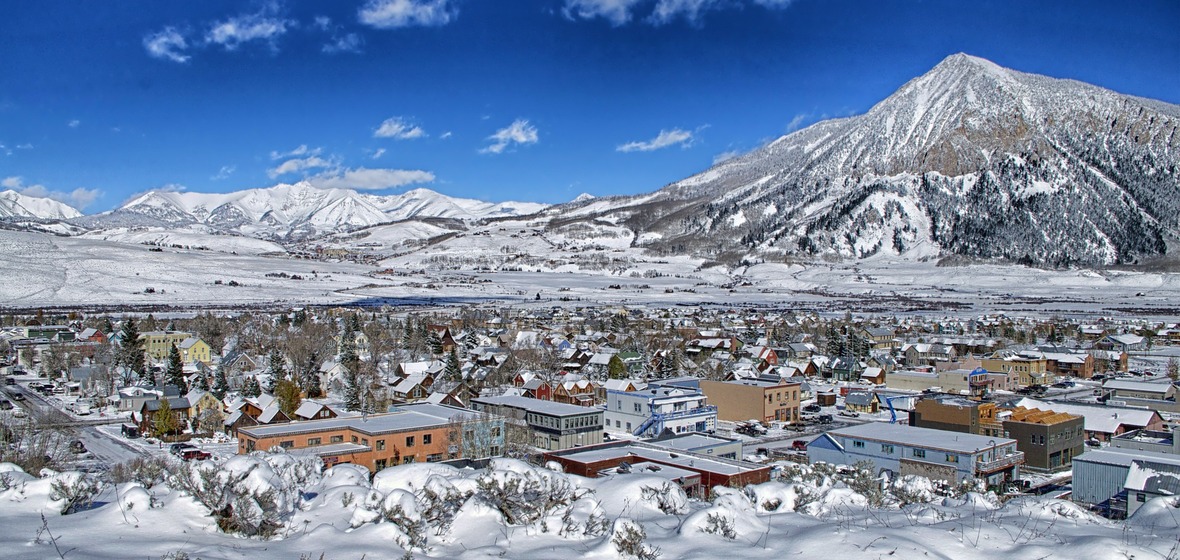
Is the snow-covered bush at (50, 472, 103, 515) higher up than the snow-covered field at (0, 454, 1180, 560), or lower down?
higher up

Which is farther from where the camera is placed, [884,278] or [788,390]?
[884,278]

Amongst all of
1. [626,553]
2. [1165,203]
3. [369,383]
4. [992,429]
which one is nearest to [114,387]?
[369,383]

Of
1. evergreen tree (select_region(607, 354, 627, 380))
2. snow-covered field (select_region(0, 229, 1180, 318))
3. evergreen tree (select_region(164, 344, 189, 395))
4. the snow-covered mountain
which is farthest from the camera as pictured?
the snow-covered mountain

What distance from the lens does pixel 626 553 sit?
4230mm

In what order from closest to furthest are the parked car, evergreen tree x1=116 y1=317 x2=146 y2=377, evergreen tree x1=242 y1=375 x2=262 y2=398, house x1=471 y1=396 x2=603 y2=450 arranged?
the parked car < house x1=471 y1=396 x2=603 y2=450 < evergreen tree x1=242 y1=375 x2=262 y2=398 < evergreen tree x1=116 y1=317 x2=146 y2=377

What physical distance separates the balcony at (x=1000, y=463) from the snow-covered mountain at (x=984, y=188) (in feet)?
372

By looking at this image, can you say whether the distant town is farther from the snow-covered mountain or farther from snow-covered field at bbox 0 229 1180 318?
the snow-covered mountain

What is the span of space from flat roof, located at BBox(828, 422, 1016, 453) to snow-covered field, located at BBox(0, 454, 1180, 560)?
11805 millimetres

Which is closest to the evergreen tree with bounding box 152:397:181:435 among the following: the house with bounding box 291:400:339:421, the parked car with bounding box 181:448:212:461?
the parked car with bounding box 181:448:212:461

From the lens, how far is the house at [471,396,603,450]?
20328 mm

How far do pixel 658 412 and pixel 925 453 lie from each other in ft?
26.0

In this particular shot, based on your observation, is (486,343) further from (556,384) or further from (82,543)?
(82,543)

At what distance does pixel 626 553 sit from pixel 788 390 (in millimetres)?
22792

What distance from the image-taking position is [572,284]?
359 feet
